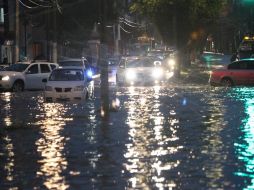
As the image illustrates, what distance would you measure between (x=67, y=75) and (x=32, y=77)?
8.47 meters

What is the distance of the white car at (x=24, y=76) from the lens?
33.4 metres

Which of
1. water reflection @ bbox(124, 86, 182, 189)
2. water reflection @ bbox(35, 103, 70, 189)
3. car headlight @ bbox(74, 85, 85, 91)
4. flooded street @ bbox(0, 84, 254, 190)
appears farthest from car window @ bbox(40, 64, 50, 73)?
water reflection @ bbox(35, 103, 70, 189)

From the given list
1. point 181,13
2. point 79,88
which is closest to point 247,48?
point 181,13

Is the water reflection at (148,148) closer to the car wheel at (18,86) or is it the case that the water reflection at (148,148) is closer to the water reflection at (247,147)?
the water reflection at (247,147)

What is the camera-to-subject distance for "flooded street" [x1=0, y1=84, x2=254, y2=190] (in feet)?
33.6

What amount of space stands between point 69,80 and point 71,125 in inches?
328

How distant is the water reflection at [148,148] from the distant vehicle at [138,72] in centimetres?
1430

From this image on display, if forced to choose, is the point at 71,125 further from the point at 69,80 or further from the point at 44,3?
the point at 44,3

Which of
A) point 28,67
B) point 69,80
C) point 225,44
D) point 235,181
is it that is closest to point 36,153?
point 235,181

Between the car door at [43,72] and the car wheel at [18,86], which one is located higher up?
the car door at [43,72]

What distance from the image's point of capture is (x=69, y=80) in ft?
85.2

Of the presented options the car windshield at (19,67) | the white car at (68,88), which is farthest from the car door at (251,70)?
the white car at (68,88)

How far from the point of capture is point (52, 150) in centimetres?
1331

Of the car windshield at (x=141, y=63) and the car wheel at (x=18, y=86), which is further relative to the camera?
the car windshield at (x=141, y=63)
